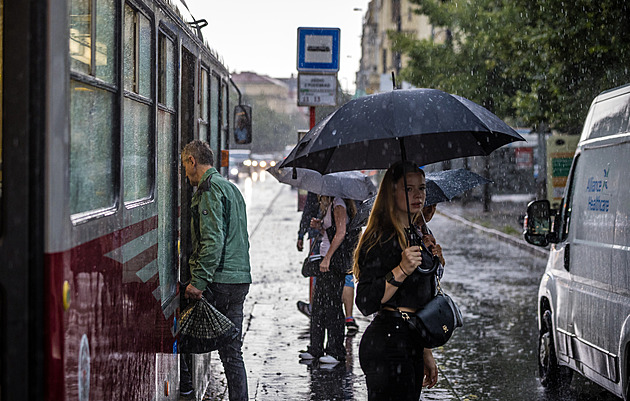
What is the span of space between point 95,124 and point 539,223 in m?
4.57

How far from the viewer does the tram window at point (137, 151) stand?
3994mm

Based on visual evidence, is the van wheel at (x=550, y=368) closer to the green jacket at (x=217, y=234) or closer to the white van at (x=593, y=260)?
the white van at (x=593, y=260)

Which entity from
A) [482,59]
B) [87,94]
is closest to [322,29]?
[87,94]

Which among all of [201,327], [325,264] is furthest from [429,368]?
[325,264]

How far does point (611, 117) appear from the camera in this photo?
6.35 metres

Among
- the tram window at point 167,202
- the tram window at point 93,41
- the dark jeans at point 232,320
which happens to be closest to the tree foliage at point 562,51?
the dark jeans at point 232,320

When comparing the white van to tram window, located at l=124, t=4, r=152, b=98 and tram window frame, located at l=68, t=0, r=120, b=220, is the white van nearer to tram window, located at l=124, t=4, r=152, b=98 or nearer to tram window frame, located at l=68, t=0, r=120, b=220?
tram window, located at l=124, t=4, r=152, b=98

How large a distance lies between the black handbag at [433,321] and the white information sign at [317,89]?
23.0 feet

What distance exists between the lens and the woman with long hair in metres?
8.09

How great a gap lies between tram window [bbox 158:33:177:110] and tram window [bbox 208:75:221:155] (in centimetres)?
199

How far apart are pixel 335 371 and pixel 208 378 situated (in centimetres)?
112

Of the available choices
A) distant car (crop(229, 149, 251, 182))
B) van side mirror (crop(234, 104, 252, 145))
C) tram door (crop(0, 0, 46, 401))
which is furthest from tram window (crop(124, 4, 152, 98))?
distant car (crop(229, 149, 251, 182))

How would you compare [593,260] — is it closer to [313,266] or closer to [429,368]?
[429,368]

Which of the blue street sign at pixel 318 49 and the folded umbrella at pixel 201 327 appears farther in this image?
the blue street sign at pixel 318 49
